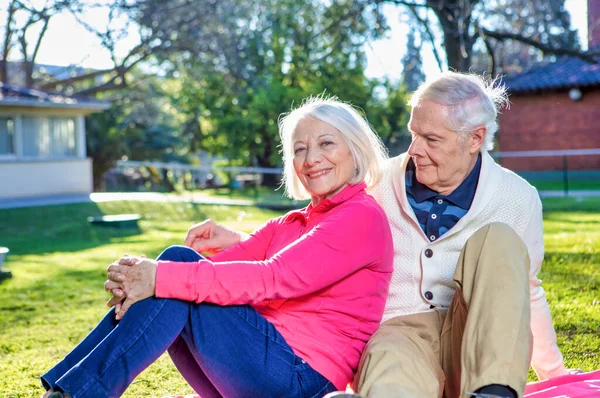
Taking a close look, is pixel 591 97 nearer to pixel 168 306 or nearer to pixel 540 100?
pixel 540 100

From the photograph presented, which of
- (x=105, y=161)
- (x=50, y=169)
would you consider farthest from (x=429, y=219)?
(x=105, y=161)

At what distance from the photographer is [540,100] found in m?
23.9

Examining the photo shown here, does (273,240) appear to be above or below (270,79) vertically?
below

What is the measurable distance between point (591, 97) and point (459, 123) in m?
21.5

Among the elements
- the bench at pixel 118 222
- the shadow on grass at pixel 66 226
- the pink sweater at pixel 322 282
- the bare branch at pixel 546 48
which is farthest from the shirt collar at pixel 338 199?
the bench at pixel 118 222

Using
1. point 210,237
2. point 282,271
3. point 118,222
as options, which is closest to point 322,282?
point 282,271

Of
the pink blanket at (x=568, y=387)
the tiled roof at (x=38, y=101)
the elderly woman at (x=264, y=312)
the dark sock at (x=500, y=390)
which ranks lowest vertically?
the pink blanket at (x=568, y=387)

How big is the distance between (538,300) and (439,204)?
1.78ft

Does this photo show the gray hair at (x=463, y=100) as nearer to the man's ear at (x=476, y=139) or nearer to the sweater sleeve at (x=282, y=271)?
the man's ear at (x=476, y=139)

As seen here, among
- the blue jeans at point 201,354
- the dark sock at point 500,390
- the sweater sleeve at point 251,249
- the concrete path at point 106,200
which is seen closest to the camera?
the dark sock at point 500,390

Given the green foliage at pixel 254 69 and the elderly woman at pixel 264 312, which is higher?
the green foliage at pixel 254 69

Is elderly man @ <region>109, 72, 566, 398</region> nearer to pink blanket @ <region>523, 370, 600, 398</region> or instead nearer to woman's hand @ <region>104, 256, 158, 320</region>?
pink blanket @ <region>523, 370, 600, 398</region>

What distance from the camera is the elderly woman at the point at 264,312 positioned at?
2.65 meters

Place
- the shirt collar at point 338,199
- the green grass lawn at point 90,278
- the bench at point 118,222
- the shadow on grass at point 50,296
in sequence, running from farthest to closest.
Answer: the bench at point 118,222
the shadow on grass at point 50,296
the green grass lawn at point 90,278
the shirt collar at point 338,199
